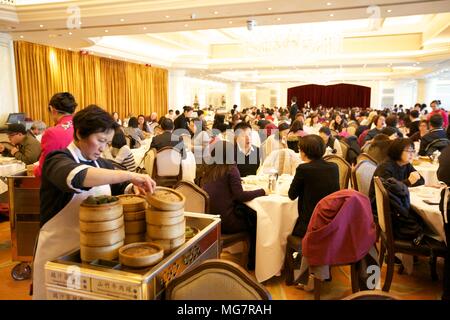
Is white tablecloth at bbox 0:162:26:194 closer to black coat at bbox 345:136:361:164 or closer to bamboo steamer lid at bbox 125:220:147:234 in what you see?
bamboo steamer lid at bbox 125:220:147:234

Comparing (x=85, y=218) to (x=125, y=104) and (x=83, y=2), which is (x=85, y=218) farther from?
(x=125, y=104)

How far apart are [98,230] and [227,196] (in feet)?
6.62

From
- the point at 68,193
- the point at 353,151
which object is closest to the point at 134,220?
the point at 68,193

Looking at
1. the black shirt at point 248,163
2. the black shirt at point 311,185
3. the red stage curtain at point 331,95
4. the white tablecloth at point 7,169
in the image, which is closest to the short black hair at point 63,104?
the black shirt at point 311,185

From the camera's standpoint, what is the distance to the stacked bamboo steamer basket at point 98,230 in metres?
1.31

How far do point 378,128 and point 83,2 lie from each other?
5829 mm

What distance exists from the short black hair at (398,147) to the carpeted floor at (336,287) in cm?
115

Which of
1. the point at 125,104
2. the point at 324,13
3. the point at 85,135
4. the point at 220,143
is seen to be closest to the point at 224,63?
the point at 125,104

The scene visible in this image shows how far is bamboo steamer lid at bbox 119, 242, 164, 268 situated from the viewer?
1263 mm

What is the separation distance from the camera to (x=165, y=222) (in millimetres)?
1418

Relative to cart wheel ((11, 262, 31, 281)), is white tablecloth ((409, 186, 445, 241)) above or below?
above

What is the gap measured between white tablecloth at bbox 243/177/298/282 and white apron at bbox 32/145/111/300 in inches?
78.8

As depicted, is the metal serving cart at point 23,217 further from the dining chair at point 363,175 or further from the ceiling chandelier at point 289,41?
the ceiling chandelier at point 289,41

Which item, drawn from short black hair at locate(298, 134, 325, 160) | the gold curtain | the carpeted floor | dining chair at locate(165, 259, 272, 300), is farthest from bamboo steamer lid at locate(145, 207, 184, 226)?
the gold curtain
